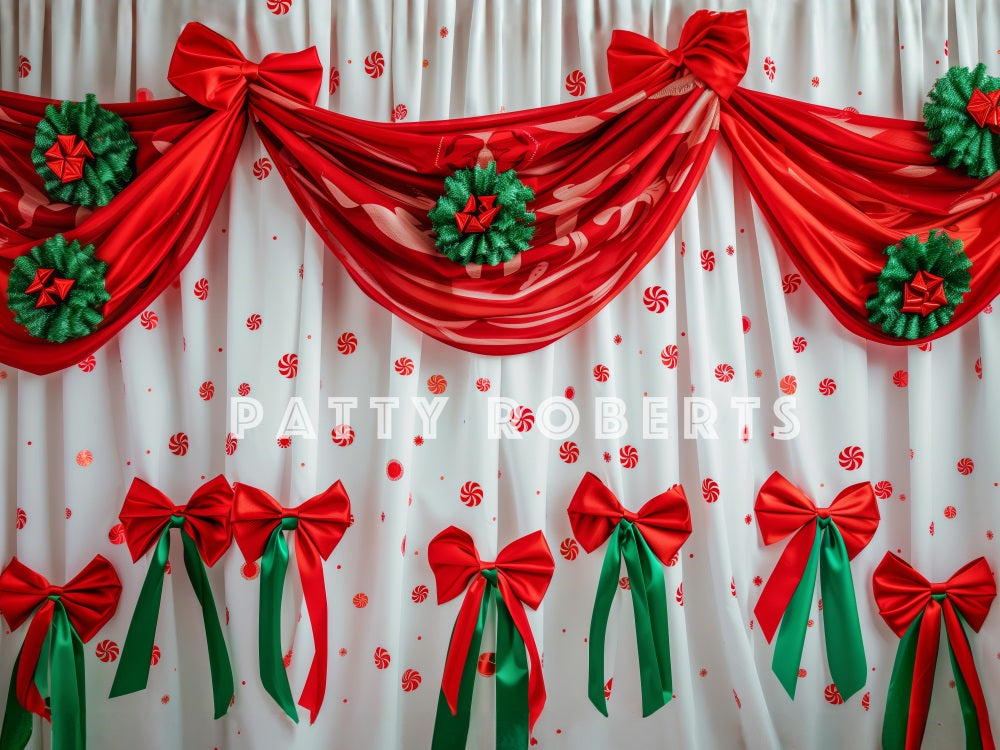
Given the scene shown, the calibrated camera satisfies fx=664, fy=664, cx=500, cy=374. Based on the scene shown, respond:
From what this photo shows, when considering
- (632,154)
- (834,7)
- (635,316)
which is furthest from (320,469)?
(834,7)

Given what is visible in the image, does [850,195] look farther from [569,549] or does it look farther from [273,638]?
[273,638]

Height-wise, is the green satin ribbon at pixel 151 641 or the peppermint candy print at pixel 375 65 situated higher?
the peppermint candy print at pixel 375 65

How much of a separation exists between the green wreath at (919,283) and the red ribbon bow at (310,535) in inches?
50.3

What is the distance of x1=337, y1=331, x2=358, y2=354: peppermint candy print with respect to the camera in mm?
1564

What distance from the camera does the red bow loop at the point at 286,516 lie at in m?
1.48

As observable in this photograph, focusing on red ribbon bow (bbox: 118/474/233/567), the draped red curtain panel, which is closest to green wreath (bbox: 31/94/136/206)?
the draped red curtain panel

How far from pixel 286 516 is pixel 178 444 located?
324mm

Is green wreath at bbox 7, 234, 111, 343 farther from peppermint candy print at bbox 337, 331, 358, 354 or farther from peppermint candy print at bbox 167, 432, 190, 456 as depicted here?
peppermint candy print at bbox 337, 331, 358, 354

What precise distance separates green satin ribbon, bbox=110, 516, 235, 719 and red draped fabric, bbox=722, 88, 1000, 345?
5.07 feet

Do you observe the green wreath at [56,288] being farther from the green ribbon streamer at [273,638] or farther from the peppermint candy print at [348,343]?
the green ribbon streamer at [273,638]

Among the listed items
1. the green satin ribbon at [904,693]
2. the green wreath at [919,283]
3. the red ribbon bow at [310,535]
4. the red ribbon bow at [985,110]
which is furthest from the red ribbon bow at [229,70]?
the green satin ribbon at [904,693]

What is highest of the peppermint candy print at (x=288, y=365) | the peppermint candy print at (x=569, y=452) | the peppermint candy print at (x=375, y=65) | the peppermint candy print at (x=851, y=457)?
the peppermint candy print at (x=375, y=65)

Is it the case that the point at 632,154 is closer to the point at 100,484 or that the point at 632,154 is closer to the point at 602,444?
the point at 602,444

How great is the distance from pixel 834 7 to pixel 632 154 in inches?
25.9
